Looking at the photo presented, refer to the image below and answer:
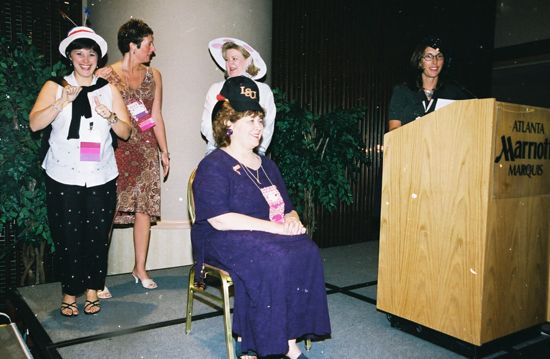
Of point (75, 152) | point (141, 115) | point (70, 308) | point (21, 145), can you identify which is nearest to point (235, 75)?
point (141, 115)

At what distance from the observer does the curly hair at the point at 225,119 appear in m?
2.19

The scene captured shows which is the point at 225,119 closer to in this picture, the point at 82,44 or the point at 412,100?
the point at 82,44

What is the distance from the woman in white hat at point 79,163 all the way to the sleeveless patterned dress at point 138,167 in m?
0.45

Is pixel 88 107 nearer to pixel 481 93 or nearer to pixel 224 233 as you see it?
pixel 224 233

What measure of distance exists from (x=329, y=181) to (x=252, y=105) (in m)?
2.34

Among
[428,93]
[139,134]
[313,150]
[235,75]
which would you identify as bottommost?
[313,150]

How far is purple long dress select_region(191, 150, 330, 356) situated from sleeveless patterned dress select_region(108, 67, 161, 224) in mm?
1254

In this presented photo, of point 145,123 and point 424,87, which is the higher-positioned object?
point 424,87

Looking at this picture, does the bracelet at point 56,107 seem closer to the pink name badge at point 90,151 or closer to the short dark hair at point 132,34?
the pink name badge at point 90,151

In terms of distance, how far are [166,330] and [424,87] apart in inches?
85.2

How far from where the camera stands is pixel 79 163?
2660mm

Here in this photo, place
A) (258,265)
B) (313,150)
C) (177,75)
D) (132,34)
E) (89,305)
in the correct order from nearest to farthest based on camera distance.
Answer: (258,265), (89,305), (132,34), (177,75), (313,150)

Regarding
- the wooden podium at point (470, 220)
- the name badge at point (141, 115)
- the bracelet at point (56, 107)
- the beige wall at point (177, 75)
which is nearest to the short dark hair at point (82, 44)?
the bracelet at point (56, 107)

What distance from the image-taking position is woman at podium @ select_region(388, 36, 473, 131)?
9.32 feet
